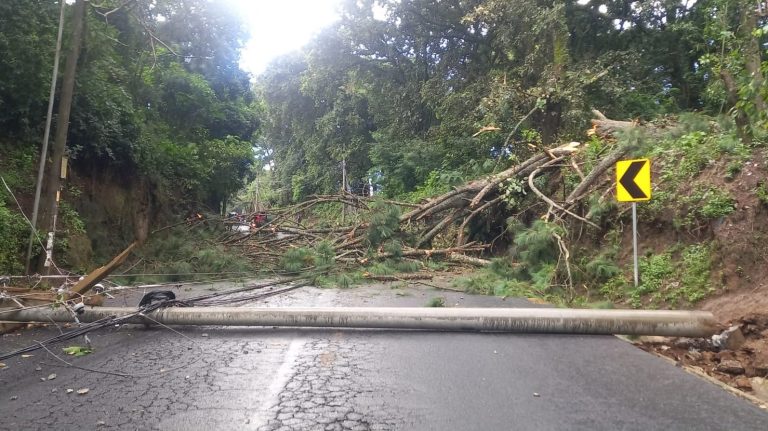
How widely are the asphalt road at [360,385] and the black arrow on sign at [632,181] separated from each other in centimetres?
305

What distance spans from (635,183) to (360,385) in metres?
5.95

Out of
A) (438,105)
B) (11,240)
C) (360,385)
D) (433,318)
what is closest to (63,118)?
(11,240)

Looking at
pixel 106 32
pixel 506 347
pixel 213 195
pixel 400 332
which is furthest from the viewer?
pixel 213 195

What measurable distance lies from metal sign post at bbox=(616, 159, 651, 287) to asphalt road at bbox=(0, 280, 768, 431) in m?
2.78

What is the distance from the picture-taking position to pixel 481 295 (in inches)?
424

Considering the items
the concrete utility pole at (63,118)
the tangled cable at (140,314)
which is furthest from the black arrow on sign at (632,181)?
the concrete utility pole at (63,118)

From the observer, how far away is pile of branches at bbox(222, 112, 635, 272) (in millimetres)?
14500

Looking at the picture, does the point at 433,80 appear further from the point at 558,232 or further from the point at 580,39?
the point at 558,232

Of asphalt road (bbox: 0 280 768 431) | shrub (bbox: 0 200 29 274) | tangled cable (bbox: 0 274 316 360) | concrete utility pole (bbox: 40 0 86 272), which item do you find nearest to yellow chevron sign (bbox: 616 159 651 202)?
asphalt road (bbox: 0 280 768 431)

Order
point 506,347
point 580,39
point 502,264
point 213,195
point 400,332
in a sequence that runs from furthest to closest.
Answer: point 213,195, point 580,39, point 502,264, point 400,332, point 506,347

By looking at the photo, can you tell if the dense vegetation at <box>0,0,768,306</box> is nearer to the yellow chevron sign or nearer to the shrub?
the shrub

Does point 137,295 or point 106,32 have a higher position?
point 106,32

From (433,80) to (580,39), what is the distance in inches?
228

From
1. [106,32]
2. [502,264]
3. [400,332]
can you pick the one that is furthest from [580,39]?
[400,332]
